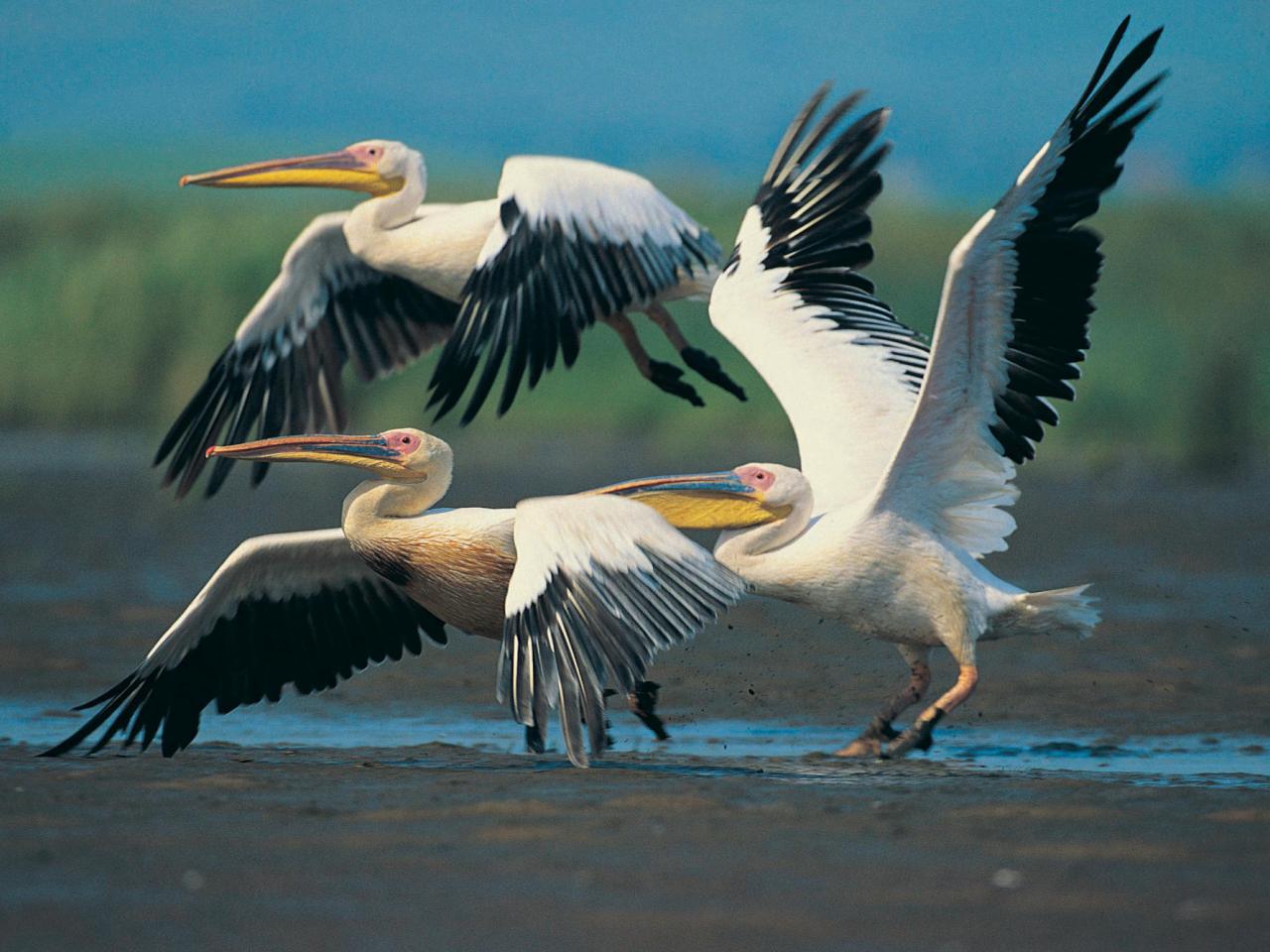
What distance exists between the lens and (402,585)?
21.6 ft

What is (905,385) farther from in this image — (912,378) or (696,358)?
(696,358)

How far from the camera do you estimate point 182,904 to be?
4.38m

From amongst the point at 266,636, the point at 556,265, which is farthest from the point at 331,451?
the point at 556,265

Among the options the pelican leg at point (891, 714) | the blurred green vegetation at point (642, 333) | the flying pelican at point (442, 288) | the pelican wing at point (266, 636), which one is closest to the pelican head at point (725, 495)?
the flying pelican at point (442, 288)

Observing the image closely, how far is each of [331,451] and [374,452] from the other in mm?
128

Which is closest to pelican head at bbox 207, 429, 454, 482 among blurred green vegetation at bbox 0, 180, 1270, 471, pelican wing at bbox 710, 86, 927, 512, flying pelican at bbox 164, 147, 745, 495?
flying pelican at bbox 164, 147, 745, 495

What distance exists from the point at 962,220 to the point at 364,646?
81.2 feet

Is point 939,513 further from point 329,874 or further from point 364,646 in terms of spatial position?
point 329,874

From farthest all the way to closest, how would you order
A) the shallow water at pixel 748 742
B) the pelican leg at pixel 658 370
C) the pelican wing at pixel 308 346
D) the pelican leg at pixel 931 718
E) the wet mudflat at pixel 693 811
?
1. the pelican wing at pixel 308 346
2. the pelican leg at pixel 658 370
3. the pelican leg at pixel 931 718
4. the shallow water at pixel 748 742
5. the wet mudflat at pixel 693 811

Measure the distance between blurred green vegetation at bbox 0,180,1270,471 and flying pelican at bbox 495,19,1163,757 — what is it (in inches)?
435

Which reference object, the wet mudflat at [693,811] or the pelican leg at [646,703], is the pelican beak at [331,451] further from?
the pelican leg at [646,703]

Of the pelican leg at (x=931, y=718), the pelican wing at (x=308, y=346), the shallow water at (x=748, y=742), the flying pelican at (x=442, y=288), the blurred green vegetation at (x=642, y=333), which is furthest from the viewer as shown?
the blurred green vegetation at (x=642, y=333)

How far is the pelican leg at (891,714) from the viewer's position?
21.7 ft

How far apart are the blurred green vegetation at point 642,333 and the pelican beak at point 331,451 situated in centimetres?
1248
